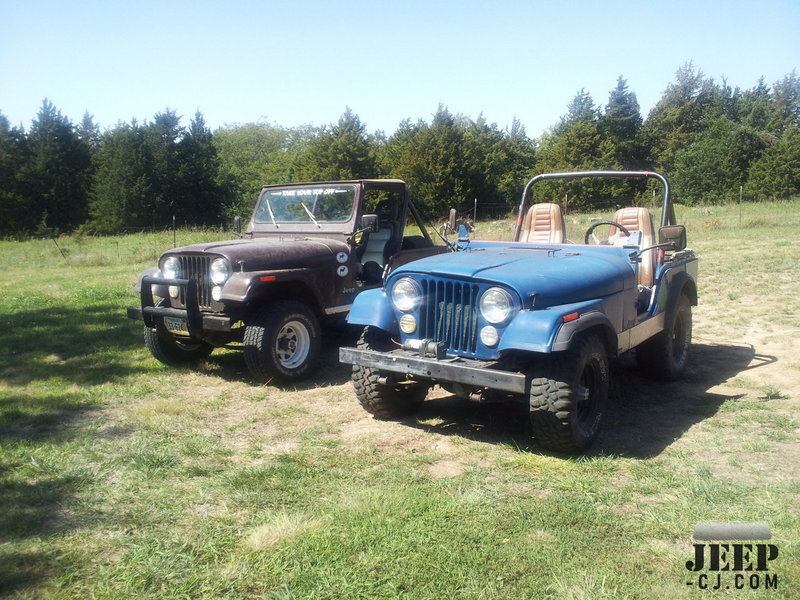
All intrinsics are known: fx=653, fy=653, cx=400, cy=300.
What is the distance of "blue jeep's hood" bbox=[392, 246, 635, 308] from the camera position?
13.6ft

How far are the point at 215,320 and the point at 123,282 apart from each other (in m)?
8.73

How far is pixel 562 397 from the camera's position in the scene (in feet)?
12.9

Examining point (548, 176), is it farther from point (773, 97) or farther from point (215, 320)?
point (773, 97)

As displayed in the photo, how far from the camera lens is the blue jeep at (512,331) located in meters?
3.97

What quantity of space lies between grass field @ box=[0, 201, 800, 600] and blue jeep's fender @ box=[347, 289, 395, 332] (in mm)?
805

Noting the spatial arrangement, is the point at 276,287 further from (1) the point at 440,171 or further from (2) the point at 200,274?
(1) the point at 440,171

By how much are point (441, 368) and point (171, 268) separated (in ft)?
10.5

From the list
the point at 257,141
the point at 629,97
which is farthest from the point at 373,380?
the point at 257,141

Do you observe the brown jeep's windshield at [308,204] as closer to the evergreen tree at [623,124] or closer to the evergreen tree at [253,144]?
the evergreen tree at [623,124]

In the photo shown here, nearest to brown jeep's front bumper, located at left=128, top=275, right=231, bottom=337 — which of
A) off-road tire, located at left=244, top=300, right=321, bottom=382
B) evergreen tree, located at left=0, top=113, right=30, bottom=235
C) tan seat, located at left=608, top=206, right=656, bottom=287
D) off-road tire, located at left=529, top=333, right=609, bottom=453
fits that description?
off-road tire, located at left=244, top=300, right=321, bottom=382

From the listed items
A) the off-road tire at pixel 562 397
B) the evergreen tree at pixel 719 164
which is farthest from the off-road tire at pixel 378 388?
the evergreen tree at pixel 719 164

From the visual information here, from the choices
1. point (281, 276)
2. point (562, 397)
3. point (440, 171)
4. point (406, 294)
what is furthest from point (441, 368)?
point (440, 171)

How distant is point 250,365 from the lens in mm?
5770

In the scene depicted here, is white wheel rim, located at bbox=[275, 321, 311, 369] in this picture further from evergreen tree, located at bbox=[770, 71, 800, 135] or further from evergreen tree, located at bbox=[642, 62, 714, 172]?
evergreen tree, located at bbox=[770, 71, 800, 135]
